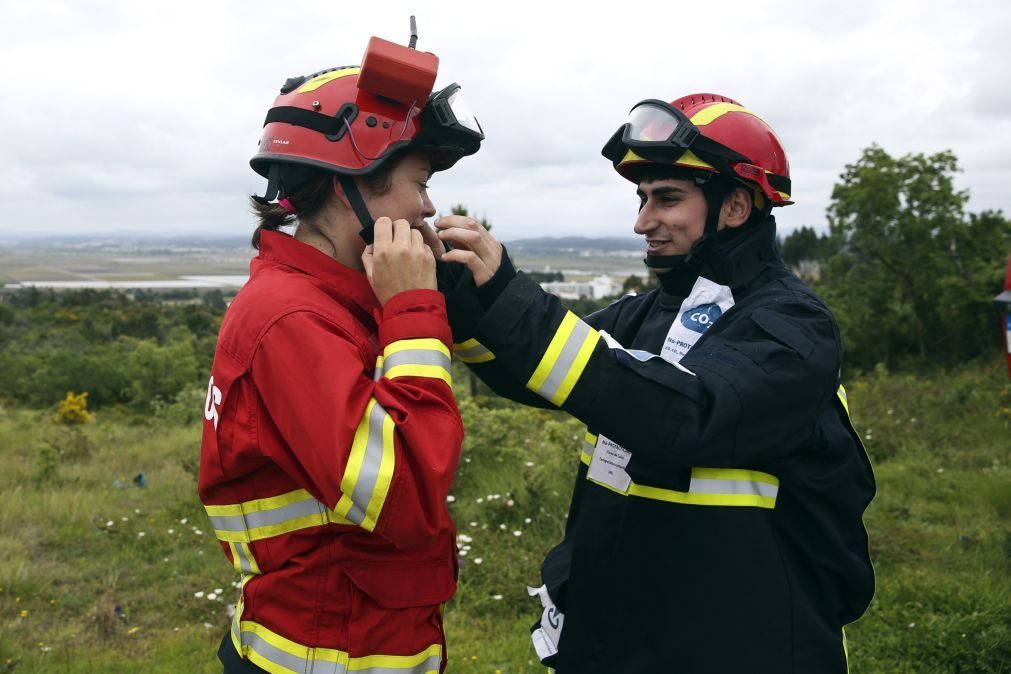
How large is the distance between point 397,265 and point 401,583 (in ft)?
2.89

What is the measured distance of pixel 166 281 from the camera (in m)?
80.2

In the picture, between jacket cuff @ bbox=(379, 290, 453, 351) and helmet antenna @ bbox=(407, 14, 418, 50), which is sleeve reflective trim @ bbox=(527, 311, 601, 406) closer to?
jacket cuff @ bbox=(379, 290, 453, 351)

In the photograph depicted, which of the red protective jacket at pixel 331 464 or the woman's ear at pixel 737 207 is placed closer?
the red protective jacket at pixel 331 464

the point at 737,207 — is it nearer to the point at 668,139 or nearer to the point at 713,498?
the point at 668,139

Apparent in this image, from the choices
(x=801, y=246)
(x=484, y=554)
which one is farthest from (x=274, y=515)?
(x=801, y=246)

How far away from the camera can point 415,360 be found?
1906 millimetres

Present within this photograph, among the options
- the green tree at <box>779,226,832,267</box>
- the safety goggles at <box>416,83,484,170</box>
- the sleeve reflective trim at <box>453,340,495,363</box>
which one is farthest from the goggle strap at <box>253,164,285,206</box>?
the green tree at <box>779,226,832,267</box>

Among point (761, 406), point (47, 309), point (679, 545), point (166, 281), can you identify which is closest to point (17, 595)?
point (679, 545)

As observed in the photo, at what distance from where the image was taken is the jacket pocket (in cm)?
205

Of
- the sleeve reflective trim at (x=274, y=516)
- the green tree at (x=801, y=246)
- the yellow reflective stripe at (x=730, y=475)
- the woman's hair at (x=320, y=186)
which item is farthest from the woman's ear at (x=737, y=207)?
the green tree at (x=801, y=246)

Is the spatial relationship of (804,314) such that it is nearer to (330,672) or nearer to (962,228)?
(330,672)

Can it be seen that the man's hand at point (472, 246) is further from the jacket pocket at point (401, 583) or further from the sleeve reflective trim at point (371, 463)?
the jacket pocket at point (401, 583)

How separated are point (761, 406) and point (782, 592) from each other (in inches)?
26.3

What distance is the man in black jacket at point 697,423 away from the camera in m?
2.09
